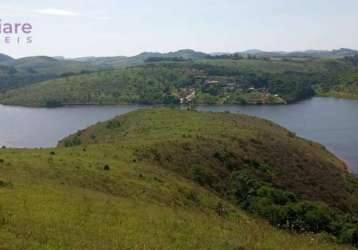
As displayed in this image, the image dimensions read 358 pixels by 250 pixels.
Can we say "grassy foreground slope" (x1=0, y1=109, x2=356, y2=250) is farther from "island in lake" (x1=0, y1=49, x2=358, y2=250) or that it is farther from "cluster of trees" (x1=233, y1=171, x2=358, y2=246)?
"cluster of trees" (x1=233, y1=171, x2=358, y2=246)

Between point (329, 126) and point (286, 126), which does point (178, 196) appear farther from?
point (329, 126)

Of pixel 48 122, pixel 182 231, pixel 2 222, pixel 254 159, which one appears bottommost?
pixel 48 122

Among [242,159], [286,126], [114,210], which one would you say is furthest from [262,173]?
[286,126]

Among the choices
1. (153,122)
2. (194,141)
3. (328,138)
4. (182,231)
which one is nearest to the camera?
(182,231)

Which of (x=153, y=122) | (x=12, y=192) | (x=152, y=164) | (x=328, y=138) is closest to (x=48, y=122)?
(x=153, y=122)

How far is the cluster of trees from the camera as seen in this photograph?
127ft

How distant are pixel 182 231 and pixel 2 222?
30.9 ft

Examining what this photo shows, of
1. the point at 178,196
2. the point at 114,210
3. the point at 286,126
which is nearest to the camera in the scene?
the point at 114,210

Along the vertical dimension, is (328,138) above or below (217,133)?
below

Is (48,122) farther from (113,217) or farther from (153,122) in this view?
(113,217)

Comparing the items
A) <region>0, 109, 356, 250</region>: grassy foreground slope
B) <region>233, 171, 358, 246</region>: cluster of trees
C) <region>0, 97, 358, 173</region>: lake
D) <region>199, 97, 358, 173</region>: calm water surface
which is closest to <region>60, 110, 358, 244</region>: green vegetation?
<region>233, 171, 358, 246</region>: cluster of trees

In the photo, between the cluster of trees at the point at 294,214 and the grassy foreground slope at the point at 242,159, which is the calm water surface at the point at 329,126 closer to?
the grassy foreground slope at the point at 242,159

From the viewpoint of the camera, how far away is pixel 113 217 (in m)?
24.0

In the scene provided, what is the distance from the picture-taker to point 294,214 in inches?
1649
